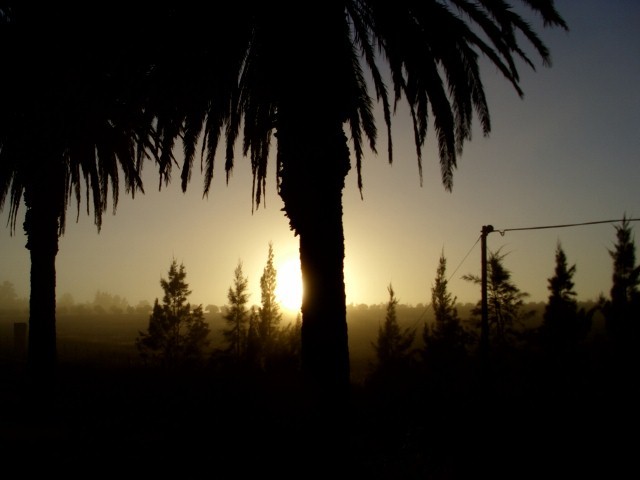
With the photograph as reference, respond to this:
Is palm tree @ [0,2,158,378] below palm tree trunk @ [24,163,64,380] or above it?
above

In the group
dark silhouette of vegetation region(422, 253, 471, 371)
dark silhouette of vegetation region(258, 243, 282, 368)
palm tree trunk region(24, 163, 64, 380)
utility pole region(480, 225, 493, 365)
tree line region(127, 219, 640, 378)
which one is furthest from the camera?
dark silhouette of vegetation region(258, 243, 282, 368)

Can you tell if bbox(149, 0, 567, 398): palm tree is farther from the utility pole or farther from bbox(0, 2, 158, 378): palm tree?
the utility pole

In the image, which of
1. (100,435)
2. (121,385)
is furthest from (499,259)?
(100,435)

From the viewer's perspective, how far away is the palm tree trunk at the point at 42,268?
1047cm

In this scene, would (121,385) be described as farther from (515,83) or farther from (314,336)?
(515,83)

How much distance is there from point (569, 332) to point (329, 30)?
31.8 meters

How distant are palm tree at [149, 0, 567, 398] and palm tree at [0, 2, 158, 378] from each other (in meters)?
1.12

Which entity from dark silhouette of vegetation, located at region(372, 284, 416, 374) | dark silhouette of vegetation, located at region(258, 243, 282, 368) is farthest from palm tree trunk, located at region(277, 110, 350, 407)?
dark silhouette of vegetation, located at region(258, 243, 282, 368)

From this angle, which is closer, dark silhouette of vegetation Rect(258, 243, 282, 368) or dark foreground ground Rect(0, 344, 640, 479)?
dark foreground ground Rect(0, 344, 640, 479)

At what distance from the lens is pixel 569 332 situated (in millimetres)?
31094

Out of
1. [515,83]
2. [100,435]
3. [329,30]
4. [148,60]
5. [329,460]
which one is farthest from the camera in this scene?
[100,435]

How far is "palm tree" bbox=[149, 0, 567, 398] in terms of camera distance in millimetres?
5883

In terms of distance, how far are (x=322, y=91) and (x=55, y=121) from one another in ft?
19.8

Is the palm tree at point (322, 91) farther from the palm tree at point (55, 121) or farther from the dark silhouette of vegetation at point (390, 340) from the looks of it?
the dark silhouette of vegetation at point (390, 340)
